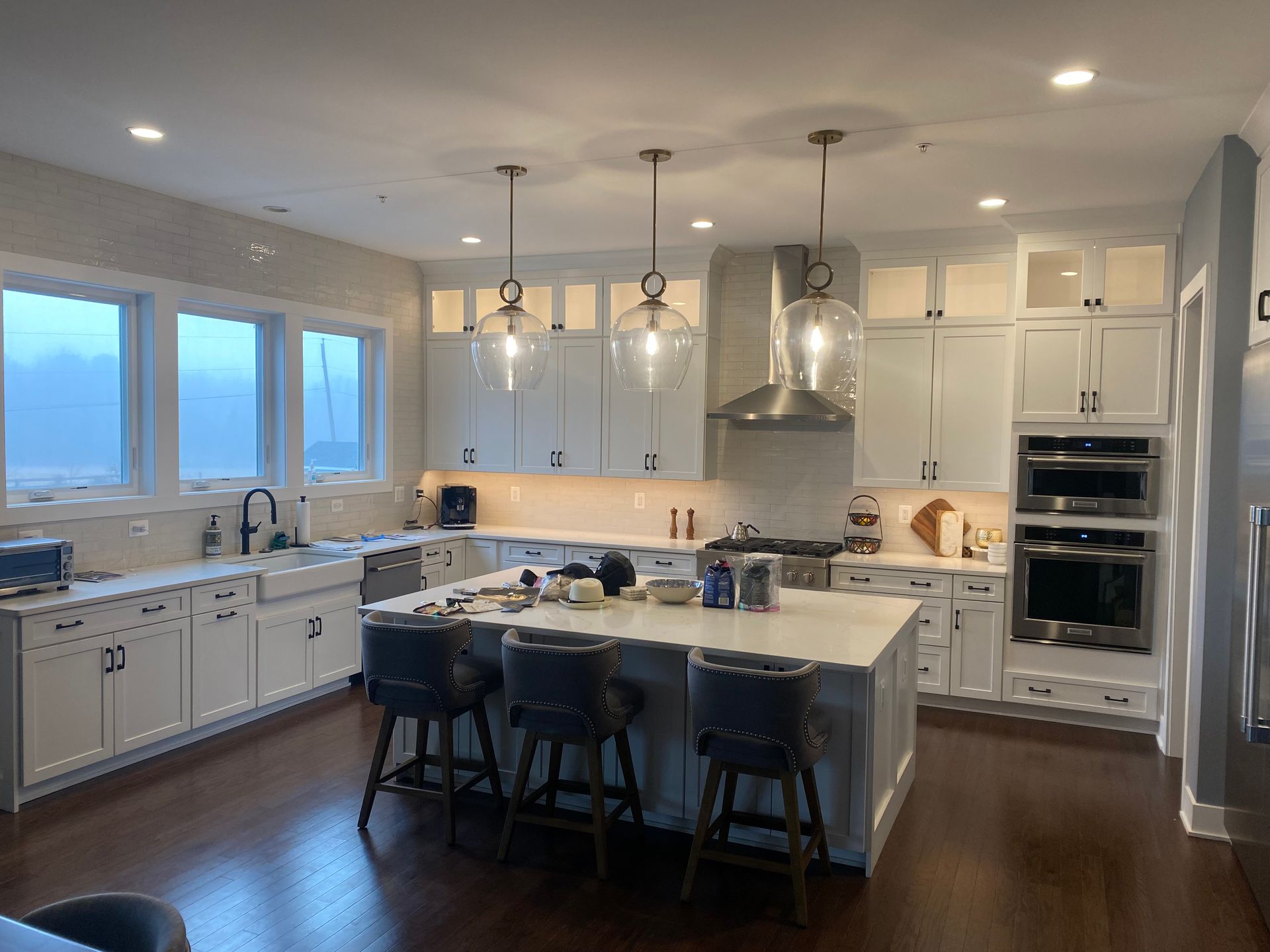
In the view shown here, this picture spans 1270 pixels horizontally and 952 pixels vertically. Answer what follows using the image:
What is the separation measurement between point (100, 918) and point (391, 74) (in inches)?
105

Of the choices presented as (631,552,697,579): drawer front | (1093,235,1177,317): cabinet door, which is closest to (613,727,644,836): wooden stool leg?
(631,552,697,579): drawer front

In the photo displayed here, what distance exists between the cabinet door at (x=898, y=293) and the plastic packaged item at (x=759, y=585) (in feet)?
7.72

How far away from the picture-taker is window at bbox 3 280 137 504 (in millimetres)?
4301

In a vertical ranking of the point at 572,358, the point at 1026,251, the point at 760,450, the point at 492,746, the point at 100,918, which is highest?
the point at 1026,251

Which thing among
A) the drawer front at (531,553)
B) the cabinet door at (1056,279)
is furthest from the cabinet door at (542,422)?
the cabinet door at (1056,279)

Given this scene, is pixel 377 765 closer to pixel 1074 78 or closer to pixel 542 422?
pixel 542 422

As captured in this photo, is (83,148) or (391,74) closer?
(391,74)

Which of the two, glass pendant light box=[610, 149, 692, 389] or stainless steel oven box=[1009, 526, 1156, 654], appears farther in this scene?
stainless steel oven box=[1009, 526, 1156, 654]

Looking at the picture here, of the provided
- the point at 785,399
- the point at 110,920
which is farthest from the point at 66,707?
the point at 785,399

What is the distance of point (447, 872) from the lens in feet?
10.6

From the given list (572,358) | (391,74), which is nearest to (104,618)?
(391,74)

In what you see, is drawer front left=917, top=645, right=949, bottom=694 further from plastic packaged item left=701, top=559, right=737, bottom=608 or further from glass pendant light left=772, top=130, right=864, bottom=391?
glass pendant light left=772, top=130, right=864, bottom=391

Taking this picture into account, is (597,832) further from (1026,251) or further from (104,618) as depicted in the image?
(1026,251)

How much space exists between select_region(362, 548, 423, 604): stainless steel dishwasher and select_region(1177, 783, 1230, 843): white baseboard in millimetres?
4325
